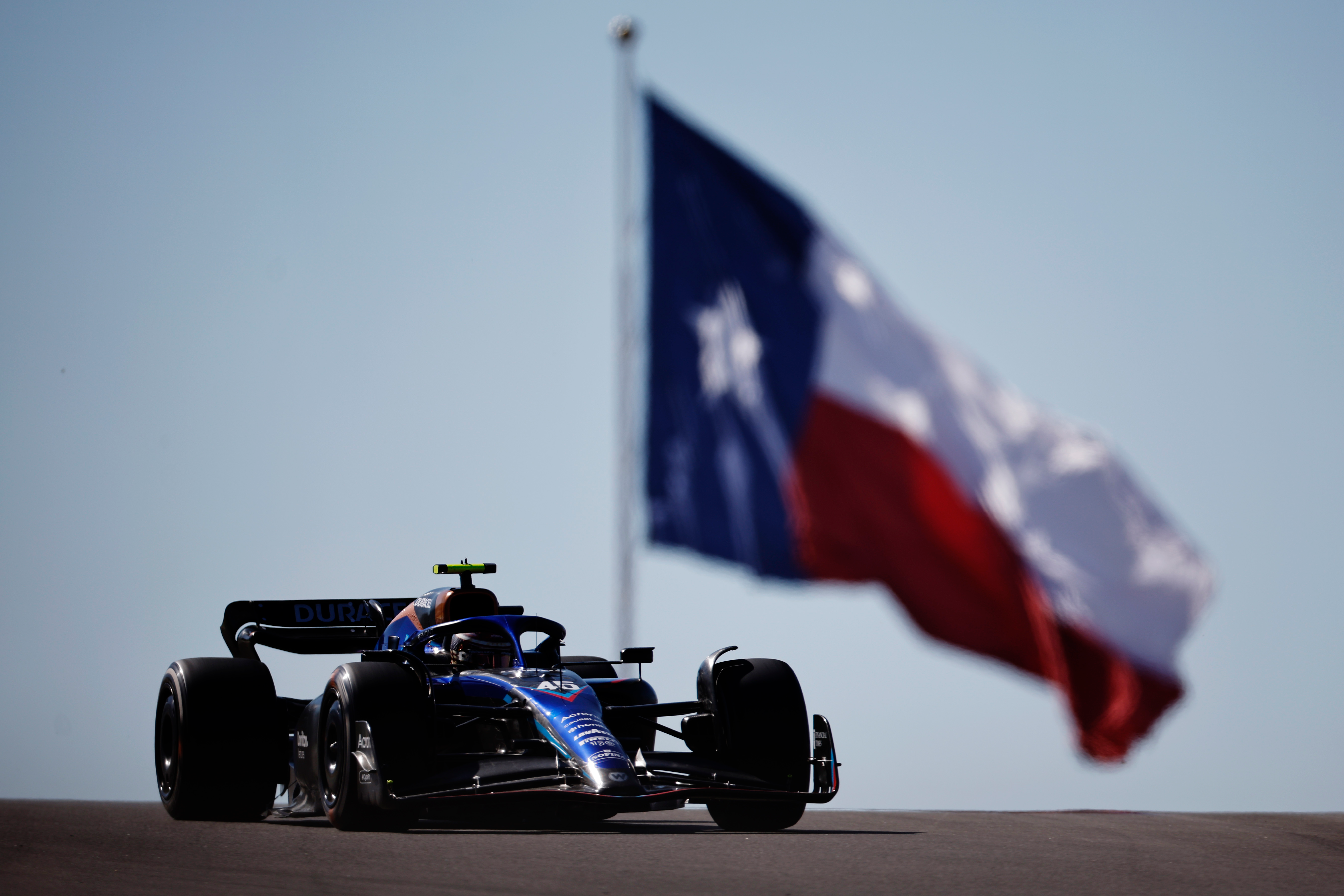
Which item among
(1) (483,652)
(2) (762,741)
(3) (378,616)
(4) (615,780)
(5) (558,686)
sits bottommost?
(4) (615,780)

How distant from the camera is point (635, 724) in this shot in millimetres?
13352

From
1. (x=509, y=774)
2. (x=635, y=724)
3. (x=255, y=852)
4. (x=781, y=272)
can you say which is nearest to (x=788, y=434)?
(x=781, y=272)

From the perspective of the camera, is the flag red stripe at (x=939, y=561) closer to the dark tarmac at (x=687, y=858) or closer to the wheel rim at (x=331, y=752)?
the dark tarmac at (x=687, y=858)

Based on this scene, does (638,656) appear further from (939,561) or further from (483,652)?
(939,561)

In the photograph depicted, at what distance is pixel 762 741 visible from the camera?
12.1 metres

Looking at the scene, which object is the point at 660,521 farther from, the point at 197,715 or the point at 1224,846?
the point at 1224,846

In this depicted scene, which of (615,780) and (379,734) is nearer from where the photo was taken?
(615,780)

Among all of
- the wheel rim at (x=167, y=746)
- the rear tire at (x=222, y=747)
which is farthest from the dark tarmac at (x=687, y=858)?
the wheel rim at (x=167, y=746)

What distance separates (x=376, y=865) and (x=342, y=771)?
8.90ft

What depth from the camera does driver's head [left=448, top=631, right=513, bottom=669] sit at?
12.8 metres

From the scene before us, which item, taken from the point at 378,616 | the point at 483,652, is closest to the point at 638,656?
the point at 483,652

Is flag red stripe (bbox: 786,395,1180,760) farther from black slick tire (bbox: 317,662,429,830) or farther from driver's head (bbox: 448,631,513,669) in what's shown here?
black slick tire (bbox: 317,662,429,830)

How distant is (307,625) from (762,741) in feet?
16.2

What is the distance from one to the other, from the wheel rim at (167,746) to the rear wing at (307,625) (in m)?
1.39
